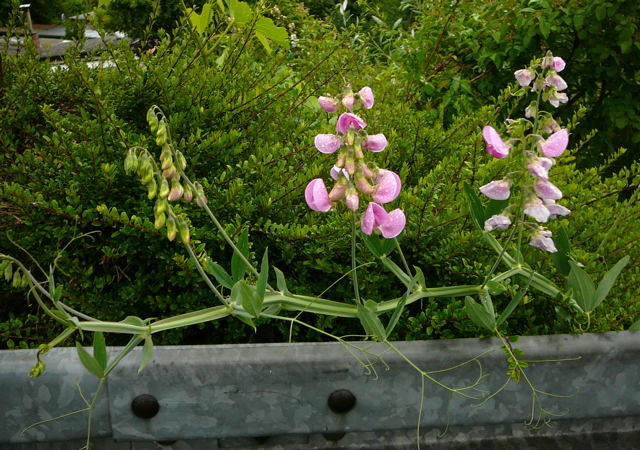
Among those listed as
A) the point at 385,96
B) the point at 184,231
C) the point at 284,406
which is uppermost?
the point at 184,231

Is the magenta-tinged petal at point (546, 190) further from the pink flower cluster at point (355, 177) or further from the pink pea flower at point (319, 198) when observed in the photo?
the pink pea flower at point (319, 198)

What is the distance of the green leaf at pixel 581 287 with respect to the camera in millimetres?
1574

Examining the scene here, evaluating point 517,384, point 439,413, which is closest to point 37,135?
point 439,413

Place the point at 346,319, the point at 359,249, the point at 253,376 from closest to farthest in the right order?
the point at 253,376 < the point at 359,249 < the point at 346,319

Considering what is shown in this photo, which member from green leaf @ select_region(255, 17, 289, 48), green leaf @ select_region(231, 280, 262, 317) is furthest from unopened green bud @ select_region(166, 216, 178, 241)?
green leaf @ select_region(255, 17, 289, 48)

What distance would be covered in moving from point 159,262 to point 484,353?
95 centimetres

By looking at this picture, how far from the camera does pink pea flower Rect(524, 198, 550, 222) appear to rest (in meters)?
1.28

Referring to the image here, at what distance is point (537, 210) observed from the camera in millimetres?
1296

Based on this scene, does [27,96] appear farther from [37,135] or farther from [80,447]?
[80,447]

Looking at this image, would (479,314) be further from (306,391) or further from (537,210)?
(306,391)

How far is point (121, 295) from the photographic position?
1.81m

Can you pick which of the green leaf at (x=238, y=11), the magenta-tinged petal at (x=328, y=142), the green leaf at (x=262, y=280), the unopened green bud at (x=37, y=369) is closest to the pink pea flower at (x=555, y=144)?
the magenta-tinged petal at (x=328, y=142)

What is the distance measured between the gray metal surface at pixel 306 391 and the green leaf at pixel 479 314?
0.07 metres

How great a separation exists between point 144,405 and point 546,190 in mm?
1022
